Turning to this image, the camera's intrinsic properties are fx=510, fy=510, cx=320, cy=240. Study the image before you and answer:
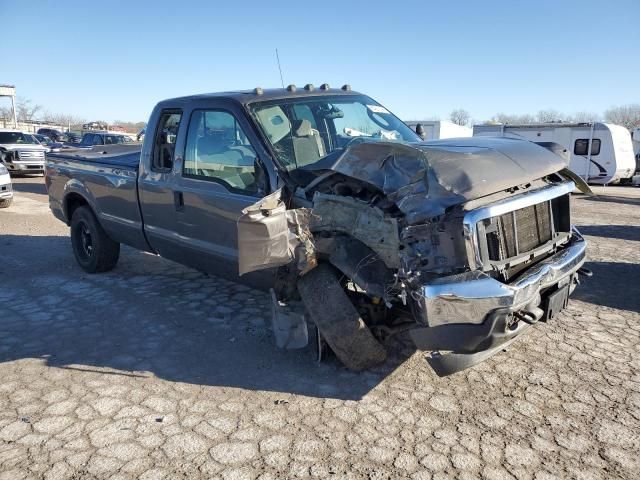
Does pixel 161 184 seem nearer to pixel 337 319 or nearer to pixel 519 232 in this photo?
pixel 337 319

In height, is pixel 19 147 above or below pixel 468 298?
above

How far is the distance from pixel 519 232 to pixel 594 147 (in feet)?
63.4

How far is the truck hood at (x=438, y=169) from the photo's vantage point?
2.87 meters

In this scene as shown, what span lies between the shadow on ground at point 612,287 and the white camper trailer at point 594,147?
14189mm

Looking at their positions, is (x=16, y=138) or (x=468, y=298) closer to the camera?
(x=468, y=298)

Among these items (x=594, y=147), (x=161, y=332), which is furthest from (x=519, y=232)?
(x=594, y=147)

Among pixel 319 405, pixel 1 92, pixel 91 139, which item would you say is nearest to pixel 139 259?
pixel 319 405

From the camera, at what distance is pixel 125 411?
3.22 metres

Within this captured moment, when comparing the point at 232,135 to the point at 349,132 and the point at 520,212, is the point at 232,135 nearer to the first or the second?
the point at 349,132

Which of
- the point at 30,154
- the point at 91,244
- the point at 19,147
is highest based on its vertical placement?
the point at 19,147

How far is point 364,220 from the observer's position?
3.20 meters

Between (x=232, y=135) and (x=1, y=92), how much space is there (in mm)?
53157

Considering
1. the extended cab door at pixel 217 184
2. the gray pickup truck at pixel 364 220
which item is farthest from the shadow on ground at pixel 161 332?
the extended cab door at pixel 217 184

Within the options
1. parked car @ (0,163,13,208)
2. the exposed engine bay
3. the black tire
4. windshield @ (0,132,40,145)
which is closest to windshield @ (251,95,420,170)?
the exposed engine bay
